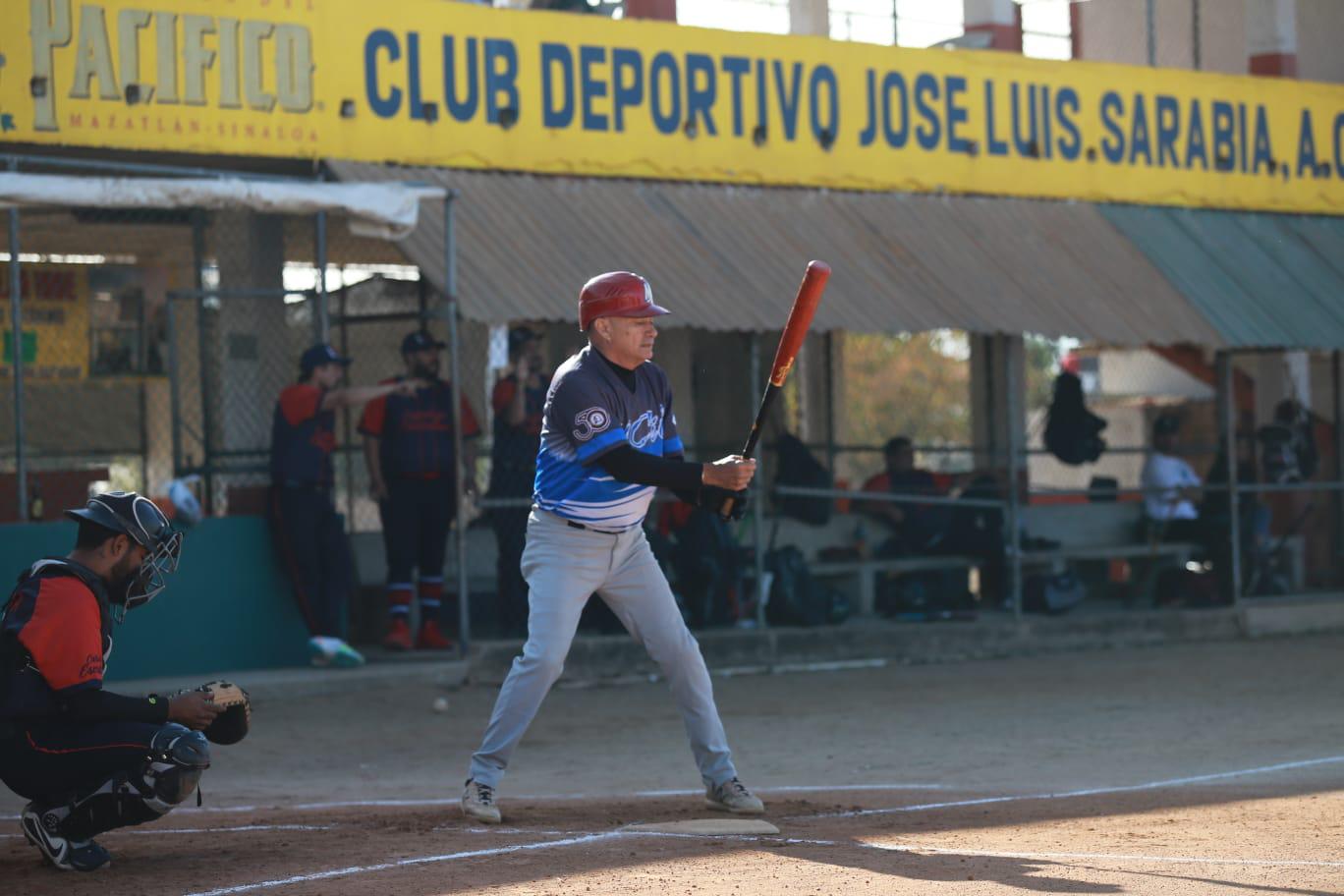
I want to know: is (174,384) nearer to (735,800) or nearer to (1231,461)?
(735,800)

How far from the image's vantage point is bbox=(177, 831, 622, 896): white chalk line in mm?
5902

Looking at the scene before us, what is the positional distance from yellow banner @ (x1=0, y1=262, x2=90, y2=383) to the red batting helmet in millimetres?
9504

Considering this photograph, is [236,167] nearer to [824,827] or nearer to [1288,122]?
[824,827]

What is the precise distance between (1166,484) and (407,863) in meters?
12.0

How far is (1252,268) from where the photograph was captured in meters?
17.5

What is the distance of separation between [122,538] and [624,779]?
3.55 m

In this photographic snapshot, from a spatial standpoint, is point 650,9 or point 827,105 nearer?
point 650,9

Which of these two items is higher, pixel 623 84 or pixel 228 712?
pixel 623 84

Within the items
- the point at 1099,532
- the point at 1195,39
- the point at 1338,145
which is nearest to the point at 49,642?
the point at 1099,532

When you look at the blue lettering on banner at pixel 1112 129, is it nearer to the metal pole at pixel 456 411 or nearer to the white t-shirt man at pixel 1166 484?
the white t-shirt man at pixel 1166 484

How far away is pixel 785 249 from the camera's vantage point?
49.0ft

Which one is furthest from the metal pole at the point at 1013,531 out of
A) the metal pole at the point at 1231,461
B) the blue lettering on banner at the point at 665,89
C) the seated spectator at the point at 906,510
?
the blue lettering on banner at the point at 665,89

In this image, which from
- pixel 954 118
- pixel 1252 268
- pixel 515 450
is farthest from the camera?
pixel 1252 268

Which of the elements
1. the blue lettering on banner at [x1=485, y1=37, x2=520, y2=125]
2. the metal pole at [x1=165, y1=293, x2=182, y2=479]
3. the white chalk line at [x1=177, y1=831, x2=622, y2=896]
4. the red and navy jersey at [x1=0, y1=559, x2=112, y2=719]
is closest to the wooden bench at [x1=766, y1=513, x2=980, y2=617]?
the blue lettering on banner at [x1=485, y1=37, x2=520, y2=125]
